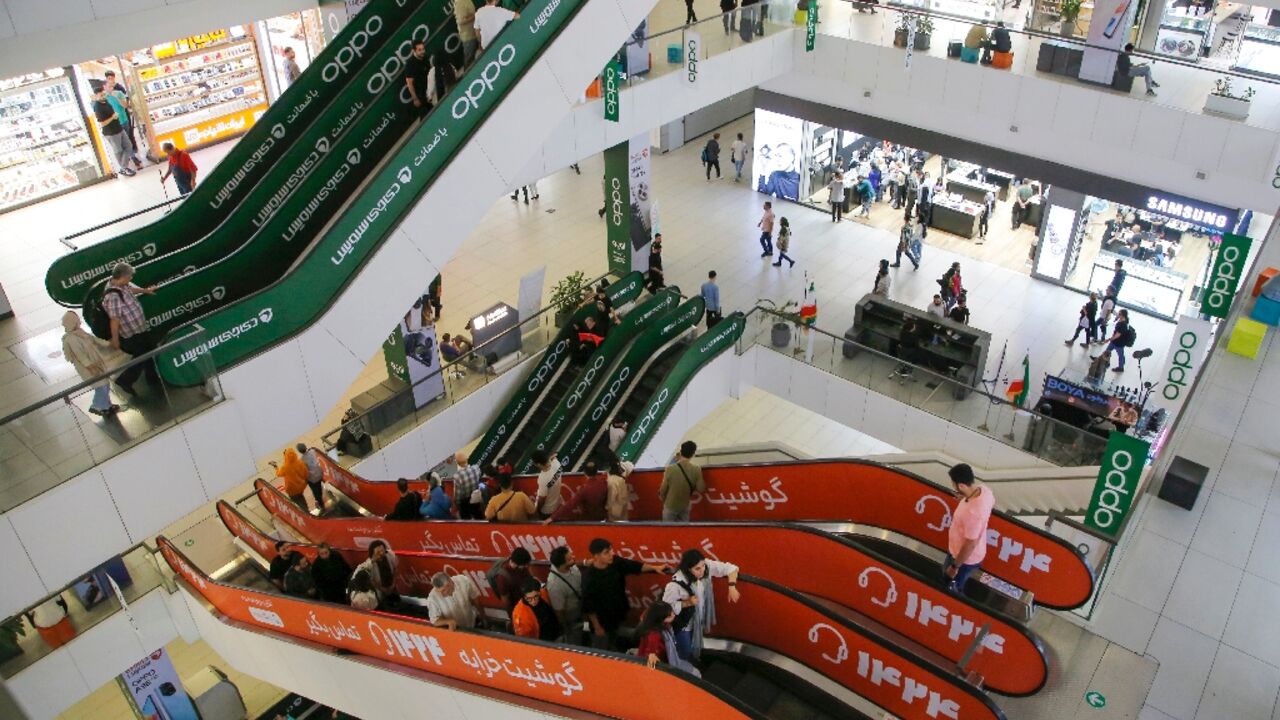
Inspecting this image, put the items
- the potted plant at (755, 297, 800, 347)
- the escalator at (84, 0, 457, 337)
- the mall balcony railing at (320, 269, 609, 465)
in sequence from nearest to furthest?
1. the escalator at (84, 0, 457, 337)
2. the mall balcony railing at (320, 269, 609, 465)
3. the potted plant at (755, 297, 800, 347)

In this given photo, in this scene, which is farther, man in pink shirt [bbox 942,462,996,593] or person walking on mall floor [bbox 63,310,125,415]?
person walking on mall floor [bbox 63,310,125,415]

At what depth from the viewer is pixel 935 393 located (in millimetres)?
15164

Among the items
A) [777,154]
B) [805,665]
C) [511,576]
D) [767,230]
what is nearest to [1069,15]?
[767,230]

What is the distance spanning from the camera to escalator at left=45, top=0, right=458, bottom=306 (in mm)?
10305

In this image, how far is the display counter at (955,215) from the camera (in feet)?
71.2

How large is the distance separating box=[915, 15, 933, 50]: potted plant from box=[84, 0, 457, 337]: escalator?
32.3 ft

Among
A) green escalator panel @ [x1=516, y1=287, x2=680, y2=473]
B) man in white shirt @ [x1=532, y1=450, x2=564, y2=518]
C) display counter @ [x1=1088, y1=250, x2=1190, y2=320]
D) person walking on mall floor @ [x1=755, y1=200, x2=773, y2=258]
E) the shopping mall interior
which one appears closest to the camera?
the shopping mall interior

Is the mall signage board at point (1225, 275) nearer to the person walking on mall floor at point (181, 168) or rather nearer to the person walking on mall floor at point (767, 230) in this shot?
the person walking on mall floor at point (767, 230)

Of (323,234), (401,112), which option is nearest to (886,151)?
(401,112)

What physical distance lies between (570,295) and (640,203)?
2.96 meters

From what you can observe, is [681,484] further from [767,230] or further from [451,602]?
[767,230]

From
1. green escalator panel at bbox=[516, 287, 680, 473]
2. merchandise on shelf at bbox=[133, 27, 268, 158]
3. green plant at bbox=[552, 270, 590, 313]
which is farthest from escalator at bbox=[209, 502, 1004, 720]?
merchandise on shelf at bbox=[133, 27, 268, 158]

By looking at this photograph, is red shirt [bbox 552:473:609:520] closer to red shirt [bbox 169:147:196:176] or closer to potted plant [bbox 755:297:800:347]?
potted plant [bbox 755:297:800:347]

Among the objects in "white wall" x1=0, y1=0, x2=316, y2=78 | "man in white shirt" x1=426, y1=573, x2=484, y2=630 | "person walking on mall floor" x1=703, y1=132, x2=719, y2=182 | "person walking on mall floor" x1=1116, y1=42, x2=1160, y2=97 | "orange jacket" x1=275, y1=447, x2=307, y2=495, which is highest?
"white wall" x1=0, y1=0, x2=316, y2=78
